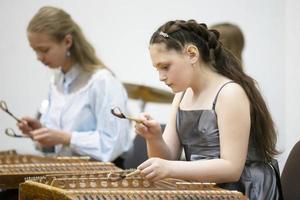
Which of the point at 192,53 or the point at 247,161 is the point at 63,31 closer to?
the point at 192,53

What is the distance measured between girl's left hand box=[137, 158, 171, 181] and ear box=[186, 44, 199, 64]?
392 mm

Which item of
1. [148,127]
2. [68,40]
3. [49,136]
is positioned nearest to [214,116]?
[148,127]

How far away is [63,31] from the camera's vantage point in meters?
2.99

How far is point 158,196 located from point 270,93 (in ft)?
7.71

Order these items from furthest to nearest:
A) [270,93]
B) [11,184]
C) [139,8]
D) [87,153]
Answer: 1. [139,8]
2. [270,93]
3. [87,153]
4. [11,184]

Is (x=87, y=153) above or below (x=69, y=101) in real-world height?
below

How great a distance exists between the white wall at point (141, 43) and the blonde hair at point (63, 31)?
1021mm

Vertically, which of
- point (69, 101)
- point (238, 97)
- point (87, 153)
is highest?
point (238, 97)

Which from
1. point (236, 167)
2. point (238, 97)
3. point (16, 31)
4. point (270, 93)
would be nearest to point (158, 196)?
point (236, 167)

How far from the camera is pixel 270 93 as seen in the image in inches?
151

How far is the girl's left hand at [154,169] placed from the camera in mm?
1689

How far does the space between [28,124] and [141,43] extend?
150 cm

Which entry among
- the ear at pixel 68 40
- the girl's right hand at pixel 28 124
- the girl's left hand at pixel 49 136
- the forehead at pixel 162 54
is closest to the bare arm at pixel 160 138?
the forehead at pixel 162 54

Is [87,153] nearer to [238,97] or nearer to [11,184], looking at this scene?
[11,184]
